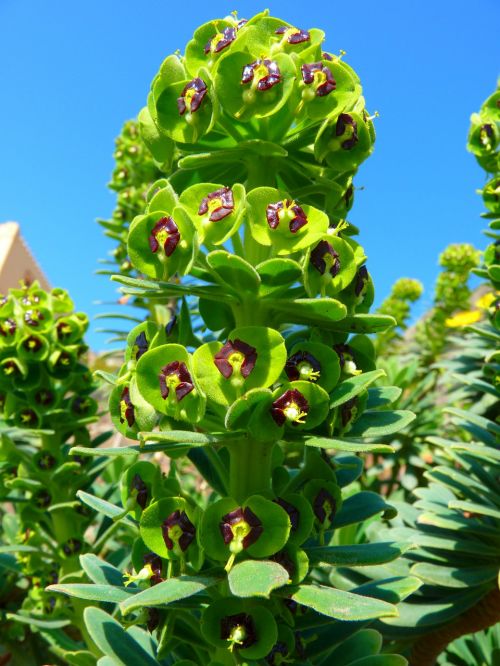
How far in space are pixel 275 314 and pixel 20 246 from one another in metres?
8.85

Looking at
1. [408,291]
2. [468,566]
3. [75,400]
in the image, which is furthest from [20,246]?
[468,566]

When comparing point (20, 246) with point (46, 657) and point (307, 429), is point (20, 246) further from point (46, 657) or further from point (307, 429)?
point (307, 429)

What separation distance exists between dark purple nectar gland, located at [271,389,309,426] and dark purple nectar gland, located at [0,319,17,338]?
1.53m

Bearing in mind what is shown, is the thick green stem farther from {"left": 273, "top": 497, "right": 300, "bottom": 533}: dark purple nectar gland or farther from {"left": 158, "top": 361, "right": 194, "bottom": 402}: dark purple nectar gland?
{"left": 158, "top": 361, "right": 194, "bottom": 402}: dark purple nectar gland

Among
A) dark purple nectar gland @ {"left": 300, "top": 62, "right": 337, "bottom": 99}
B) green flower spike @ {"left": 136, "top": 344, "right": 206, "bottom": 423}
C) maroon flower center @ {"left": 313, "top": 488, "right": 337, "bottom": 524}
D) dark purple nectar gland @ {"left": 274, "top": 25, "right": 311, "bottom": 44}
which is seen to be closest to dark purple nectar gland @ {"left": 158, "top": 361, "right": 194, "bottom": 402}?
green flower spike @ {"left": 136, "top": 344, "right": 206, "bottom": 423}

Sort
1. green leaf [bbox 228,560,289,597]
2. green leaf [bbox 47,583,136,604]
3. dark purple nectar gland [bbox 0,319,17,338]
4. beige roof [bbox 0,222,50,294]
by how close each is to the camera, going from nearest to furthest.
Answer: green leaf [bbox 228,560,289,597] → green leaf [bbox 47,583,136,604] → dark purple nectar gland [bbox 0,319,17,338] → beige roof [bbox 0,222,50,294]

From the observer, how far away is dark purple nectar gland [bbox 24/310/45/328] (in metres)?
2.54

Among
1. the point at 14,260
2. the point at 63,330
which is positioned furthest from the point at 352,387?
the point at 14,260

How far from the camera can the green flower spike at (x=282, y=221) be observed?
138 centimetres

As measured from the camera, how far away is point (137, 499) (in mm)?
1479

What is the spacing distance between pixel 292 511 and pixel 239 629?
26cm

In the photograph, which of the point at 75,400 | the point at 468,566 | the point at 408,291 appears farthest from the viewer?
the point at 408,291

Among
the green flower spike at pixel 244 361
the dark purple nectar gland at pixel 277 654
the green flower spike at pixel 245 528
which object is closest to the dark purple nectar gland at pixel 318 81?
the green flower spike at pixel 244 361

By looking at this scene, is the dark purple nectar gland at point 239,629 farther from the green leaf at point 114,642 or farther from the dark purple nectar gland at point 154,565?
the green leaf at point 114,642
